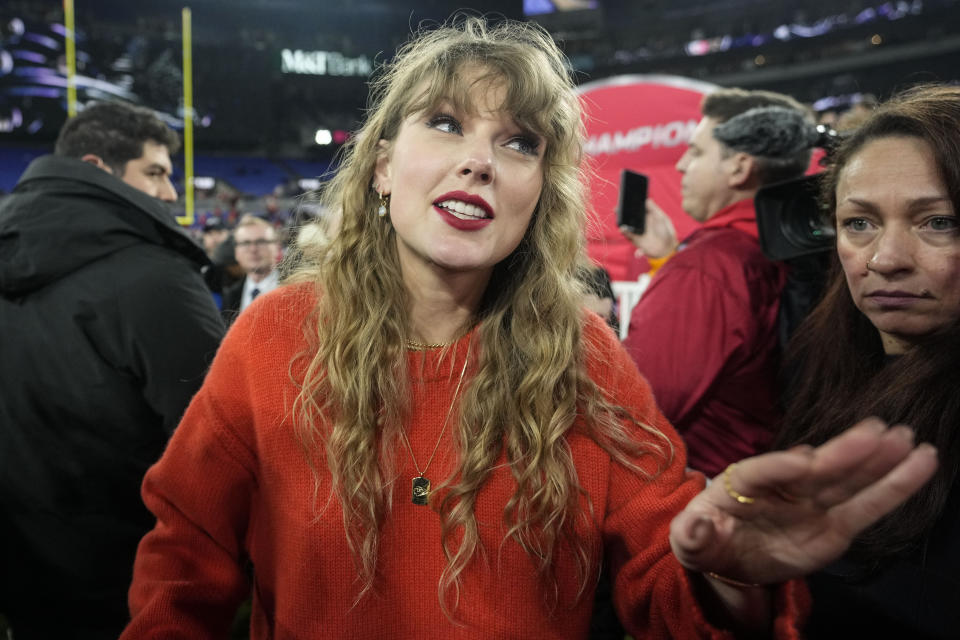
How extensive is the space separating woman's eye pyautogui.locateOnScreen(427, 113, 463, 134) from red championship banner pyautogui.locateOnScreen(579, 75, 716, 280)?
3198mm

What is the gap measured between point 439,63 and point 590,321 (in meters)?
0.58

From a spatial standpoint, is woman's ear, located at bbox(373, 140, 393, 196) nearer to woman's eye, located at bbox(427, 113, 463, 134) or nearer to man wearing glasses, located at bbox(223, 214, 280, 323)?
woman's eye, located at bbox(427, 113, 463, 134)

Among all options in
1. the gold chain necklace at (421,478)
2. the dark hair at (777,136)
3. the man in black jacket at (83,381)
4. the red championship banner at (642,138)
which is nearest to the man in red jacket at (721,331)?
the dark hair at (777,136)

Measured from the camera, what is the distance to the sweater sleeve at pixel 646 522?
116cm

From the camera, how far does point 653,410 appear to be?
1366mm

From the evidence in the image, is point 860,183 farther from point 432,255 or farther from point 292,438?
point 292,438

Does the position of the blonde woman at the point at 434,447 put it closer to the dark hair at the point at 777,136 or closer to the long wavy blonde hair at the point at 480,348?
the long wavy blonde hair at the point at 480,348

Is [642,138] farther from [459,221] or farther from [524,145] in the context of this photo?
[459,221]

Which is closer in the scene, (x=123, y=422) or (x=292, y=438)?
(x=292, y=438)

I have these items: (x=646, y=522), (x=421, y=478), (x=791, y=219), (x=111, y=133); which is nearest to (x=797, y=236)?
(x=791, y=219)

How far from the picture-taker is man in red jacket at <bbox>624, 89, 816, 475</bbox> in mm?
1879

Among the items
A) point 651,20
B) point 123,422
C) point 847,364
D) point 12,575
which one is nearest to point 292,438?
point 123,422

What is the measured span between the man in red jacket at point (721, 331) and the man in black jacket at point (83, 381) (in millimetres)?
1232

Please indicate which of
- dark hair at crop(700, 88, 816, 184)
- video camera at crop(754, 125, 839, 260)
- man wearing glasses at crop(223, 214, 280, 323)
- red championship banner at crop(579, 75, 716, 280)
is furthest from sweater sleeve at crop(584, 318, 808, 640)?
man wearing glasses at crop(223, 214, 280, 323)
